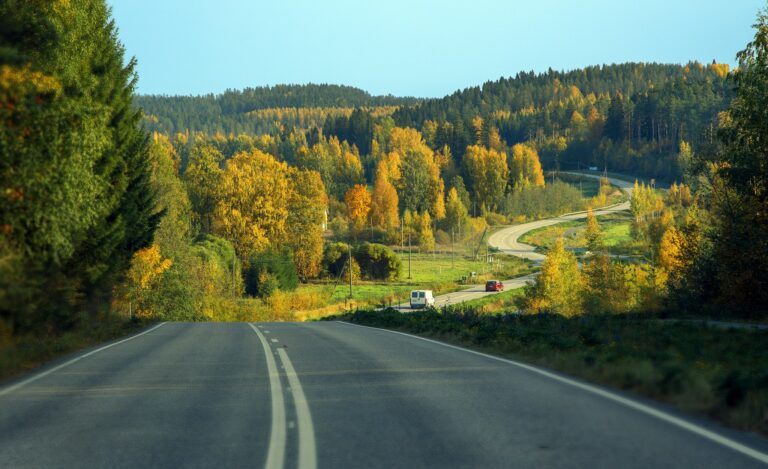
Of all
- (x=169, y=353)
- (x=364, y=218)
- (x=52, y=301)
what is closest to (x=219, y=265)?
(x=52, y=301)

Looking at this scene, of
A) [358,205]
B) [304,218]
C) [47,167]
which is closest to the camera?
[47,167]

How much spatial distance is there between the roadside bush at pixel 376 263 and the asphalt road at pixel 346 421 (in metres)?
97.1

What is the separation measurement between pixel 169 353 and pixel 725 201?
87.7 feet

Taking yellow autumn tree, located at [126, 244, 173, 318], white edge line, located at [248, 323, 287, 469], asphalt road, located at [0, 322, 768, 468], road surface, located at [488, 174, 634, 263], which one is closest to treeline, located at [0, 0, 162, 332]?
asphalt road, located at [0, 322, 768, 468]

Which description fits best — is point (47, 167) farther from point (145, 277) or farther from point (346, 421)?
point (145, 277)

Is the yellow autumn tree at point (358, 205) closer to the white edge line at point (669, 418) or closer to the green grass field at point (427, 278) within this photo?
the green grass field at point (427, 278)

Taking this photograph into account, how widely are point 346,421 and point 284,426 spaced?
666 millimetres

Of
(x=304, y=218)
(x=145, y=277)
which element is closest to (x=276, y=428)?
(x=145, y=277)

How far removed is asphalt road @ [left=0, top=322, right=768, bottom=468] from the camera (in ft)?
22.1

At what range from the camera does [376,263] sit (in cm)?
11175

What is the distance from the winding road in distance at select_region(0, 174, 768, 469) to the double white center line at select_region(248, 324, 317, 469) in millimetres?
21

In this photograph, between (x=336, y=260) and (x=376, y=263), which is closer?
(x=336, y=260)

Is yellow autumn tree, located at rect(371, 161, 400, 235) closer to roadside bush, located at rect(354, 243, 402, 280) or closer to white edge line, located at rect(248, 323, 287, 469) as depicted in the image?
roadside bush, located at rect(354, 243, 402, 280)

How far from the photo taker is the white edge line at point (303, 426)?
6750 mm
